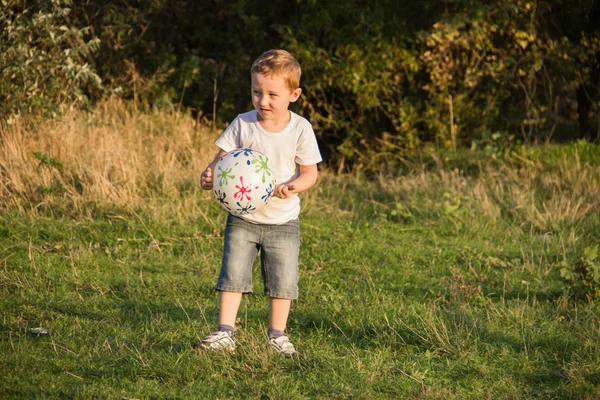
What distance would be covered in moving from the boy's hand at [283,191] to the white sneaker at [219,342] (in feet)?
2.62

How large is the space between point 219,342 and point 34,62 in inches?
247

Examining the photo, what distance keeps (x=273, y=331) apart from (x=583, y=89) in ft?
31.5

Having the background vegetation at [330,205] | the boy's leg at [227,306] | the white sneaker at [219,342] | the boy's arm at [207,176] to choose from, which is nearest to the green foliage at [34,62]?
the background vegetation at [330,205]

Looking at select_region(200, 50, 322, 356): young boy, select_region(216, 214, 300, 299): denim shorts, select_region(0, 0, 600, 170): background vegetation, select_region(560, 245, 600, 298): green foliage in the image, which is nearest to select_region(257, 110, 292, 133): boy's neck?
select_region(200, 50, 322, 356): young boy

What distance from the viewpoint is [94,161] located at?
27.4ft

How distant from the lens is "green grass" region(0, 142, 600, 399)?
13.6ft

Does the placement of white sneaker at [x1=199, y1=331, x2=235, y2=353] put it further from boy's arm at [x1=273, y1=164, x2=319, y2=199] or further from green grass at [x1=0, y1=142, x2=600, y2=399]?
boy's arm at [x1=273, y1=164, x2=319, y2=199]

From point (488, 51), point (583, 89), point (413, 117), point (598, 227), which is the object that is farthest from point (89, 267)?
point (583, 89)

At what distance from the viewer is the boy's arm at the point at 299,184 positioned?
14.2 feet

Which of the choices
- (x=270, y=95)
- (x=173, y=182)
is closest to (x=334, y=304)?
(x=270, y=95)

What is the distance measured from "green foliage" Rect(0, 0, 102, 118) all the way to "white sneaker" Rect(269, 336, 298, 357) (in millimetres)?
6055

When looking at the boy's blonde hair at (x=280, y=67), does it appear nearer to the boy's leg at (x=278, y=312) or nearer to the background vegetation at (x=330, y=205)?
the boy's leg at (x=278, y=312)

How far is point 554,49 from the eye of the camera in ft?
39.8

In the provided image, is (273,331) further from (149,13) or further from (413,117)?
(149,13)
